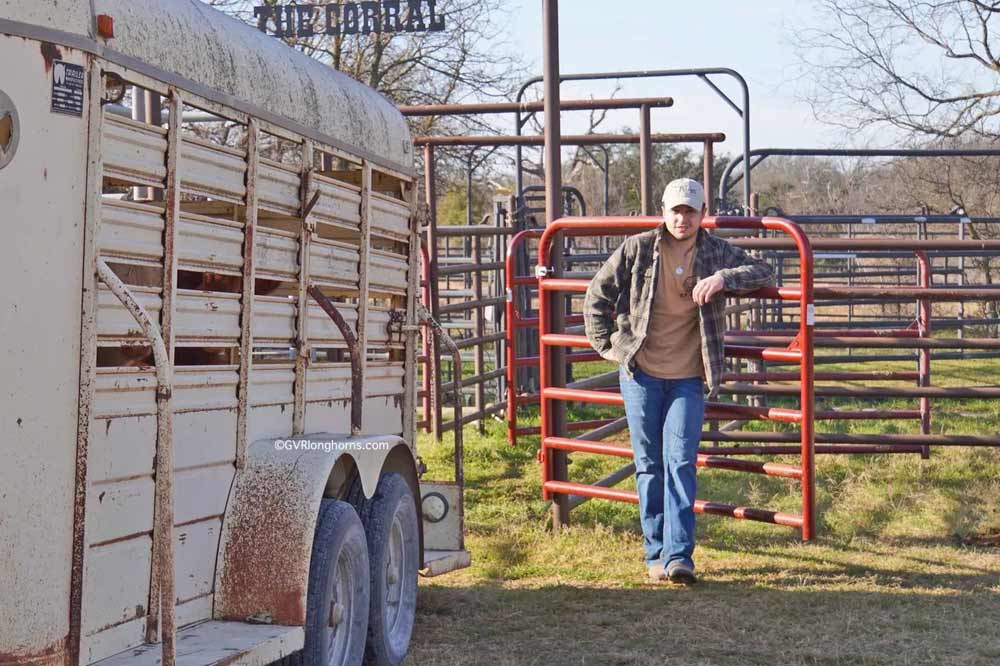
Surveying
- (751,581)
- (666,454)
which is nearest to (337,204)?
(666,454)

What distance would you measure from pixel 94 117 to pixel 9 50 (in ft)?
0.95

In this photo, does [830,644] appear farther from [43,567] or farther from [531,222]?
[531,222]

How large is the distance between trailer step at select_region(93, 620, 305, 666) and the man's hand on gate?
2.94 meters

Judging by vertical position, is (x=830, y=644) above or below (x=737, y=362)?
below

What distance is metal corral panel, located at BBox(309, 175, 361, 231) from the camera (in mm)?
4980

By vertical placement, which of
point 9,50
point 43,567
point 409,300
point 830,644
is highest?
point 9,50

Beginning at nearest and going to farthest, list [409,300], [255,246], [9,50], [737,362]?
[9,50], [255,246], [409,300], [737,362]

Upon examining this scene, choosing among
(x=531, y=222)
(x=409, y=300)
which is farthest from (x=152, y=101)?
(x=531, y=222)

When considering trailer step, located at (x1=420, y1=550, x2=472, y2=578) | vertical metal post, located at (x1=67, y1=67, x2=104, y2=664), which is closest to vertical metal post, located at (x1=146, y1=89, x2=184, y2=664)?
vertical metal post, located at (x1=67, y1=67, x2=104, y2=664)

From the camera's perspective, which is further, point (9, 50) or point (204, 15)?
point (204, 15)

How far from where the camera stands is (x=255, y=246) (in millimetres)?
4387

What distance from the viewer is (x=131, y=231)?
363 centimetres

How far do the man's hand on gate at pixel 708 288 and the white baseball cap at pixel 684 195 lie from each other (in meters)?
0.36

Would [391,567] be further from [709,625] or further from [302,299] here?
[709,625]
